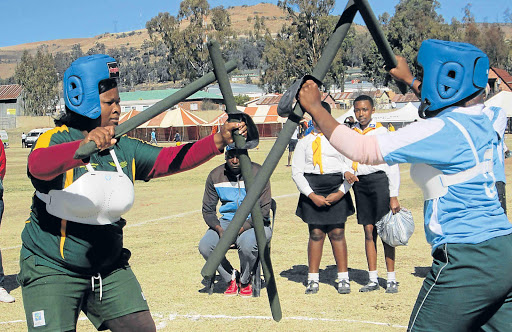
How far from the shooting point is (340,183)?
8141mm

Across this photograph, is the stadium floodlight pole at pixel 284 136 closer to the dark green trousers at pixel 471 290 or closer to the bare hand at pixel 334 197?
the dark green trousers at pixel 471 290

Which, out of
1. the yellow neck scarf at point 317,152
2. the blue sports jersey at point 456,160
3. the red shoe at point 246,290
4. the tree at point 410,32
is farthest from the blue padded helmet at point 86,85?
the tree at point 410,32

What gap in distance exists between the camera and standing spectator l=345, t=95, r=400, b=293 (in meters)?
7.96

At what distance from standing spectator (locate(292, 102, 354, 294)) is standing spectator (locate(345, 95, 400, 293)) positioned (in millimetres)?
181

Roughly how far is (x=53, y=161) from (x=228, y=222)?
14.9 ft

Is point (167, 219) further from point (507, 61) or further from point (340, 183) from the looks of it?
point (507, 61)

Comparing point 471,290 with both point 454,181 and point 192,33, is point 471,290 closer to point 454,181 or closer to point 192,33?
point 454,181

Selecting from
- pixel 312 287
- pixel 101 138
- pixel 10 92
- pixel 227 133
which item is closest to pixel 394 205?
pixel 312 287

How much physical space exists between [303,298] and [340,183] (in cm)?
146

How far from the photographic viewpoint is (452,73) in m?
3.80

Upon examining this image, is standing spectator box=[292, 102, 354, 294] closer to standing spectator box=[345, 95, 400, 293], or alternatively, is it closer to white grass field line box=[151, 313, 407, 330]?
standing spectator box=[345, 95, 400, 293]

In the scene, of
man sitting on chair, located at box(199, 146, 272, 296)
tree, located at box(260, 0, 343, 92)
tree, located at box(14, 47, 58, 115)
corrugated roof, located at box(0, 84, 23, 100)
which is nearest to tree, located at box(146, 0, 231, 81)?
tree, located at box(260, 0, 343, 92)

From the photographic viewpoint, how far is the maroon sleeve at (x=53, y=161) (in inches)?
149

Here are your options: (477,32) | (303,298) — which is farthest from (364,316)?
(477,32)
